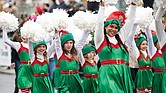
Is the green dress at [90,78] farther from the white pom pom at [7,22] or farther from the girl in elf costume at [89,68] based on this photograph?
the white pom pom at [7,22]

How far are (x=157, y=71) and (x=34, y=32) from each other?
2.26 metres

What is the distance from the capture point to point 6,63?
56.7ft

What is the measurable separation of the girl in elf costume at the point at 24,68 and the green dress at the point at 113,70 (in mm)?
3239

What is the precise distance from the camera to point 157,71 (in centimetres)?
923

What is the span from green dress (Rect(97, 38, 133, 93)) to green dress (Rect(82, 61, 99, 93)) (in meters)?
1.80

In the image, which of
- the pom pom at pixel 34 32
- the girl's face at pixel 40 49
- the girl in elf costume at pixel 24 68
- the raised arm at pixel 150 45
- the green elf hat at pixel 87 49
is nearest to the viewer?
the raised arm at pixel 150 45

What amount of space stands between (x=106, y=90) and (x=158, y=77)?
1.43m

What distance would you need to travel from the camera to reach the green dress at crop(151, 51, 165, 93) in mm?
8805

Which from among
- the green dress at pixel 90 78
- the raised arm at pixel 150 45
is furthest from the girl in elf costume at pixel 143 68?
the green dress at pixel 90 78

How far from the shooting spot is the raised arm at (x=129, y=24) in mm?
7887

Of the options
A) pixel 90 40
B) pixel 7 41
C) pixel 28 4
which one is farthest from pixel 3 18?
pixel 28 4

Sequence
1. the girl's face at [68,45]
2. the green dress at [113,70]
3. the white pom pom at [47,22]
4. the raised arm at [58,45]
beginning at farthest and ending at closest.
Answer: the girl's face at [68,45], the raised arm at [58,45], the white pom pom at [47,22], the green dress at [113,70]

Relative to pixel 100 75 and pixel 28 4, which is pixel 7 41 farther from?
pixel 28 4

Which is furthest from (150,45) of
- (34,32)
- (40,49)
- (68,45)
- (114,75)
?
(40,49)
